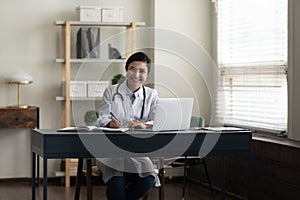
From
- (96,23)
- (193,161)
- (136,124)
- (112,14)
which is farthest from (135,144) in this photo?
(112,14)

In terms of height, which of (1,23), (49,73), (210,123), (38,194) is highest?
(1,23)

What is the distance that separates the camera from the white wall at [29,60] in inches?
302

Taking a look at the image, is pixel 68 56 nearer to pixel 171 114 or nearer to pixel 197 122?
pixel 197 122

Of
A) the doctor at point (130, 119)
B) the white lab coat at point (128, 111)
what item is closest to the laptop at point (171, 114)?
the doctor at point (130, 119)

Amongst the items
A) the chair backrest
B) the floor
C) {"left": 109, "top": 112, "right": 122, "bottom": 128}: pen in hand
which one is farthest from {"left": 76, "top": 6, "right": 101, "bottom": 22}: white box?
{"left": 109, "top": 112, "right": 122, "bottom": 128}: pen in hand

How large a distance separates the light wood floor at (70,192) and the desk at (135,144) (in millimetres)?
1850

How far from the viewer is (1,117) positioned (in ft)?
23.9

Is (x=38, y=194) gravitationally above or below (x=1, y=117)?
below

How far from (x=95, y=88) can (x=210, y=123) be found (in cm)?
148

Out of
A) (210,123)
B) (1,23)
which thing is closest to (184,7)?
(210,123)

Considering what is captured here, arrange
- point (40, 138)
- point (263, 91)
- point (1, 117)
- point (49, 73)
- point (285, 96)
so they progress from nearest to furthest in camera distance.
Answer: point (40, 138) → point (285, 96) → point (263, 91) → point (1, 117) → point (49, 73)

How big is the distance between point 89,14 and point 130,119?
2.60 m

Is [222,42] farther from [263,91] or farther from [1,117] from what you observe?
[1,117]

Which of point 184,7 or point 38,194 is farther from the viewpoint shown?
point 184,7
